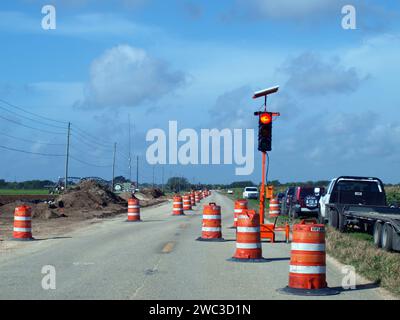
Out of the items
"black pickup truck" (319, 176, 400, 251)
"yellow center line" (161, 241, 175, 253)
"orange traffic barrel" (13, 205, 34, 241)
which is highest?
"black pickup truck" (319, 176, 400, 251)

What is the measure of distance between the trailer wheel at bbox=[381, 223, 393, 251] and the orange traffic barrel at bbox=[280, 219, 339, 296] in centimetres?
648

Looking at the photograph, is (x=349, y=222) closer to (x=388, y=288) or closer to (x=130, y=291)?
(x=388, y=288)

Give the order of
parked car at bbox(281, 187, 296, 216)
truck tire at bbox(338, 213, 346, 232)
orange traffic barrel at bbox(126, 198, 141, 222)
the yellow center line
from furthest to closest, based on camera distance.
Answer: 1. parked car at bbox(281, 187, 296, 216)
2. orange traffic barrel at bbox(126, 198, 141, 222)
3. truck tire at bbox(338, 213, 346, 232)
4. the yellow center line

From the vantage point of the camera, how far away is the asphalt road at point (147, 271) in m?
10.8

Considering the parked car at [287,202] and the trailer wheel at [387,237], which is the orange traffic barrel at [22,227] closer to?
the trailer wheel at [387,237]

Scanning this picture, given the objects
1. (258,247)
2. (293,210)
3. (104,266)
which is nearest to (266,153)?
(258,247)

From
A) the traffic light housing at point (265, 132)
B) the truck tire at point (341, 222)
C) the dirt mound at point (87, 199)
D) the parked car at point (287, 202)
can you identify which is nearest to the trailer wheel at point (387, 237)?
the traffic light housing at point (265, 132)

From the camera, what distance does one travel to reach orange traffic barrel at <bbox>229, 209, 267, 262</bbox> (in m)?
14.9

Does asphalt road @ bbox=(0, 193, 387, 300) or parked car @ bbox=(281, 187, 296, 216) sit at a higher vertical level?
parked car @ bbox=(281, 187, 296, 216)

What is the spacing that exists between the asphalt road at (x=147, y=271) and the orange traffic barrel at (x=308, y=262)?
0.38m

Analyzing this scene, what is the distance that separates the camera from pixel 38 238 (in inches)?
859

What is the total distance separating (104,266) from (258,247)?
3.47 metres

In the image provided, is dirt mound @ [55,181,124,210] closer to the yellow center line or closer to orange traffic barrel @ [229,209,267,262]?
the yellow center line

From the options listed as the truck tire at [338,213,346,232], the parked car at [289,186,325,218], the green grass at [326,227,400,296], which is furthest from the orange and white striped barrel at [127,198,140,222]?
the green grass at [326,227,400,296]
